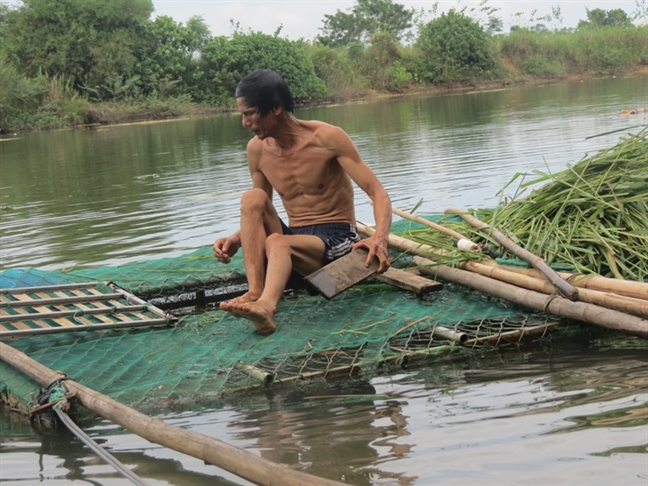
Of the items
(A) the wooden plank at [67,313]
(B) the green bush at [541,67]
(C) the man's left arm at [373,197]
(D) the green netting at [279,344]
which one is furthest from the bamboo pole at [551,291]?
(B) the green bush at [541,67]

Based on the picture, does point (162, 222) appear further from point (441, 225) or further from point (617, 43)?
point (617, 43)

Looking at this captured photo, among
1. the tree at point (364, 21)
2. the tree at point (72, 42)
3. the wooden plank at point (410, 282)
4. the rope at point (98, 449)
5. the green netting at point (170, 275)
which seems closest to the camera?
the rope at point (98, 449)

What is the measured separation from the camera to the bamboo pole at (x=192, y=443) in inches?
87.6

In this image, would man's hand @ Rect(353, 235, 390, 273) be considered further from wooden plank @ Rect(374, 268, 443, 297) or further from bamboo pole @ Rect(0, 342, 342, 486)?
bamboo pole @ Rect(0, 342, 342, 486)

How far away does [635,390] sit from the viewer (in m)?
3.04

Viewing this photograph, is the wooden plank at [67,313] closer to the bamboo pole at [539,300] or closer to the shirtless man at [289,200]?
the shirtless man at [289,200]

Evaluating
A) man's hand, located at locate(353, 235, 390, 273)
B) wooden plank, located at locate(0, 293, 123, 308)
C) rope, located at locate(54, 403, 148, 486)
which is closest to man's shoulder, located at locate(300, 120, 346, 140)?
man's hand, located at locate(353, 235, 390, 273)

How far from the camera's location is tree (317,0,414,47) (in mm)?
57531

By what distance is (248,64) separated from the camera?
3728cm

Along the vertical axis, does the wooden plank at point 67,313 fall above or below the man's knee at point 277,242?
below

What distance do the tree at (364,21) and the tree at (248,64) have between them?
19640 mm

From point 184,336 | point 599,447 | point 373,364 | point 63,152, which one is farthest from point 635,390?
point 63,152

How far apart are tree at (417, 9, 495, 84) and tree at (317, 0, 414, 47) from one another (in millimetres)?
14310

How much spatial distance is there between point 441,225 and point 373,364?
1739 millimetres
